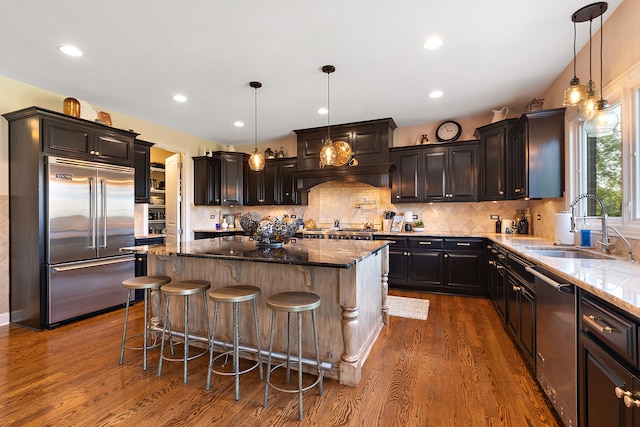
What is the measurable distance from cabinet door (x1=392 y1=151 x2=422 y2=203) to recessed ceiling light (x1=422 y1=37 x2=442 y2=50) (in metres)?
2.21

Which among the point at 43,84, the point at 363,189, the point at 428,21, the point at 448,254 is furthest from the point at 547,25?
the point at 43,84

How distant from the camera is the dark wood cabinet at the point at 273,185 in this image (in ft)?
19.0

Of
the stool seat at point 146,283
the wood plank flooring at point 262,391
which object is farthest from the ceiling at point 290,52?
the wood plank flooring at point 262,391

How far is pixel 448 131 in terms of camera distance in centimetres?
483

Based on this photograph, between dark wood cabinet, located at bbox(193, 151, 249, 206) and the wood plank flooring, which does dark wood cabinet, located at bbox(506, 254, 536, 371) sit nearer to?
the wood plank flooring

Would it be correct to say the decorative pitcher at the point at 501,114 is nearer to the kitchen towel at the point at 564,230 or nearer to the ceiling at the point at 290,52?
the ceiling at the point at 290,52

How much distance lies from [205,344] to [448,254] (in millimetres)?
3367

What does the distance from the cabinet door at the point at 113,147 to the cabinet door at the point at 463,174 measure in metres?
4.57

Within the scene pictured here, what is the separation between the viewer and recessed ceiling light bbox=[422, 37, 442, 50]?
2.59m

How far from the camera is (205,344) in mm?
2705

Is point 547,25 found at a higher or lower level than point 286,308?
higher

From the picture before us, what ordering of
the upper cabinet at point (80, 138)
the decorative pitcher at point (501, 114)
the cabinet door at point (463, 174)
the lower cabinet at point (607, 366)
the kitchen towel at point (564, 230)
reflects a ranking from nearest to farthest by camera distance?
the lower cabinet at point (607, 366)
the kitchen towel at point (564, 230)
the upper cabinet at point (80, 138)
the decorative pitcher at point (501, 114)
the cabinet door at point (463, 174)

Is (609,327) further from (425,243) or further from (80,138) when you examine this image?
(80,138)

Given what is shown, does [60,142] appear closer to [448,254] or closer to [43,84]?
[43,84]
